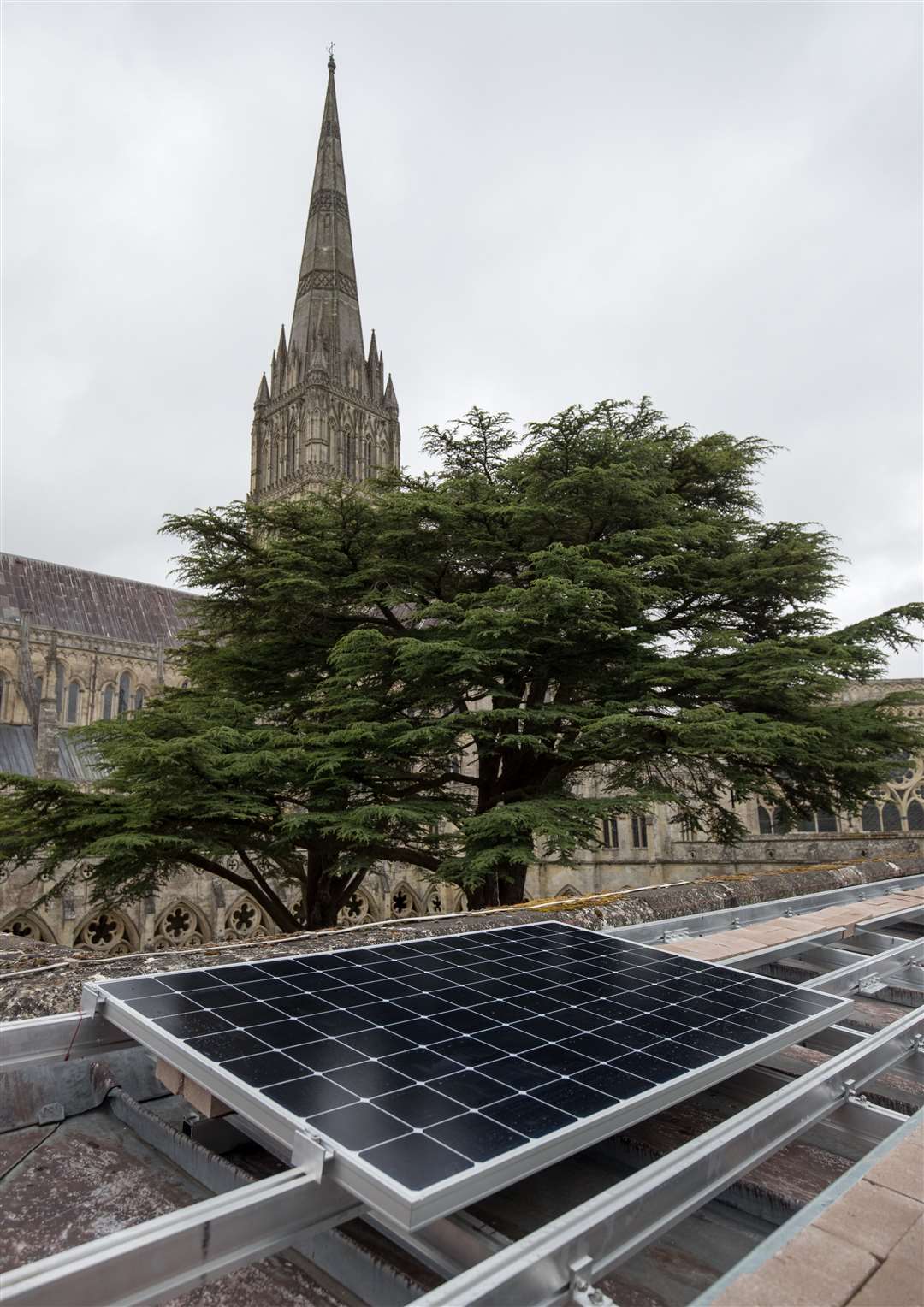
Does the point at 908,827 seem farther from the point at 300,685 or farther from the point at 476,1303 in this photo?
the point at 476,1303

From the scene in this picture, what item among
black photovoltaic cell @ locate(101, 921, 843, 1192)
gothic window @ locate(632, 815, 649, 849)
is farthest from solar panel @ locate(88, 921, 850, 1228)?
gothic window @ locate(632, 815, 649, 849)

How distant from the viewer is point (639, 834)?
3172 centimetres

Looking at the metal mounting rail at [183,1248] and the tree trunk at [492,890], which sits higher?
the metal mounting rail at [183,1248]

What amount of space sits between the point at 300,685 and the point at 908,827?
22.7m

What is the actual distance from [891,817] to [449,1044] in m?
29.7

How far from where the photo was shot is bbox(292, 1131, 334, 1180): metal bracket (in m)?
1.88

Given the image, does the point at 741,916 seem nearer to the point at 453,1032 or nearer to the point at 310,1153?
the point at 453,1032

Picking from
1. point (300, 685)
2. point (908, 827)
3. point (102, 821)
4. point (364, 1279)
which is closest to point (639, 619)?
point (300, 685)

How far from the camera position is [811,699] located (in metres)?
12.3

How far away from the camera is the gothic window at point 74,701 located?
36.4 meters

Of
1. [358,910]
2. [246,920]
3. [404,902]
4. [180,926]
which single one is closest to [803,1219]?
[180,926]

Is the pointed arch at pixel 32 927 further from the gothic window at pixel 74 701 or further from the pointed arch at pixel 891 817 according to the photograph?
the pointed arch at pixel 891 817

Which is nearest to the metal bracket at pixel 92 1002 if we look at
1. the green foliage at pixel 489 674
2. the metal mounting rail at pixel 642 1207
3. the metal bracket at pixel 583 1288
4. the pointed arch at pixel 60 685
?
the metal mounting rail at pixel 642 1207

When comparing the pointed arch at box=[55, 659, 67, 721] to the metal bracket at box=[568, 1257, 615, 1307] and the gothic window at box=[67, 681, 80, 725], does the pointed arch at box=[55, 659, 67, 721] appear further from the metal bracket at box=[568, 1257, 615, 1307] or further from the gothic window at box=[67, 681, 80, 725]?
the metal bracket at box=[568, 1257, 615, 1307]
